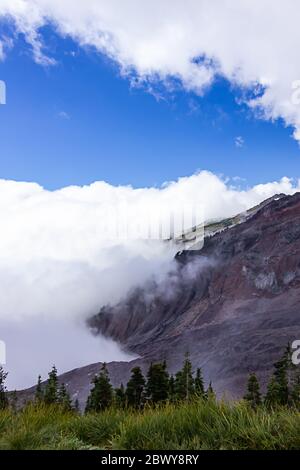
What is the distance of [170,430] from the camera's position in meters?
8.22

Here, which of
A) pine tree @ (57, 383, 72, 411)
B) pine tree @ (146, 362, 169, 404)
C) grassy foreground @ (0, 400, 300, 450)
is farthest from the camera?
pine tree @ (146, 362, 169, 404)

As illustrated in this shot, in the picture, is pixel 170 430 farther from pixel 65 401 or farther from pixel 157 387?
pixel 157 387

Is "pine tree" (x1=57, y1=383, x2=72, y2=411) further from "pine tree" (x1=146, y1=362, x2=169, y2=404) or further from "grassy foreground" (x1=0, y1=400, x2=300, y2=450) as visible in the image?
"pine tree" (x1=146, y1=362, x2=169, y2=404)

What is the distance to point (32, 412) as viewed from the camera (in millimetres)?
10266

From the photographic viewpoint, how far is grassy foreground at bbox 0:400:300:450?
754 centimetres

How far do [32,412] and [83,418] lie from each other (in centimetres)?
134

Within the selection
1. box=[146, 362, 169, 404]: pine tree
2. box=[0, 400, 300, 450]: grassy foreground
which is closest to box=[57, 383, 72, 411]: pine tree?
box=[0, 400, 300, 450]: grassy foreground

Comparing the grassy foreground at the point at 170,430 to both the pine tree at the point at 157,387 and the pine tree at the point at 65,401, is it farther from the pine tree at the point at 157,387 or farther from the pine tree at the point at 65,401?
the pine tree at the point at 157,387

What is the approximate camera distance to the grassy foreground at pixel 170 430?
24.7ft

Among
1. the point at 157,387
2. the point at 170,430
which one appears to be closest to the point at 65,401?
the point at 170,430

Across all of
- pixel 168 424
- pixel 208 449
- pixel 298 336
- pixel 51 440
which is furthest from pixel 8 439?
pixel 298 336

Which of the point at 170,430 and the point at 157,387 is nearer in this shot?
the point at 170,430

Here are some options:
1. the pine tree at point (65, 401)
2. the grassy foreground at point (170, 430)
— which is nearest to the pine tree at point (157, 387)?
the pine tree at point (65, 401)
